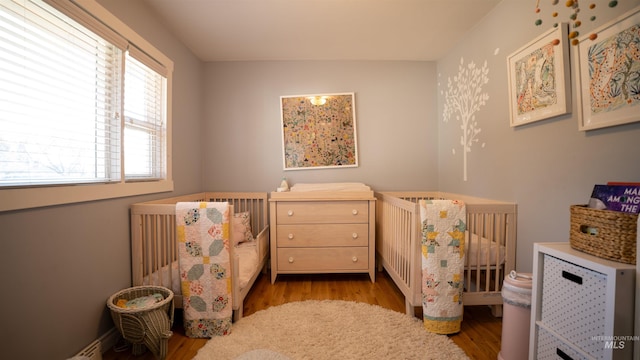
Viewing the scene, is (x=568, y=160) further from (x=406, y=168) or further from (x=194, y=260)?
(x=194, y=260)

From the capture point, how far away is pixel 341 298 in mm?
2254

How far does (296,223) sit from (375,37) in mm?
1834

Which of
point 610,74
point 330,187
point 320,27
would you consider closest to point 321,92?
point 320,27

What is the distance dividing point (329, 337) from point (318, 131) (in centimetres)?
199

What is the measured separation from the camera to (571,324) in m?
1.07

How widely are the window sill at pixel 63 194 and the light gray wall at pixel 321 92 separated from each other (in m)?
1.16

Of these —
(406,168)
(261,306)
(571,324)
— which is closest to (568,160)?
(571,324)

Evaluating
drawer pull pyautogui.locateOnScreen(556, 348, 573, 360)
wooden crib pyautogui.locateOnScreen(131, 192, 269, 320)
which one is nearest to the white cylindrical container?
drawer pull pyautogui.locateOnScreen(556, 348, 573, 360)

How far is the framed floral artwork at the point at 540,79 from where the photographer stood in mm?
1469

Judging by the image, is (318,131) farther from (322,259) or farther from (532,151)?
(532,151)

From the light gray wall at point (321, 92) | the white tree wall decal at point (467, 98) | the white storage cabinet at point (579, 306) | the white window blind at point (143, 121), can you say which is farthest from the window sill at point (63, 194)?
the white tree wall decal at point (467, 98)

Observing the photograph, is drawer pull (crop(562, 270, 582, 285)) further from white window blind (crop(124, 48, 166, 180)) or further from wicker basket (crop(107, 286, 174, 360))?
white window blind (crop(124, 48, 166, 180))

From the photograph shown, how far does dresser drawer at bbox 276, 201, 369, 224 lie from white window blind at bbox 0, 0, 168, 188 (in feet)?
3.75

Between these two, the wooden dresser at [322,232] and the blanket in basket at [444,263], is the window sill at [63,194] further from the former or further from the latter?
the blanket in basket at [444,263]
